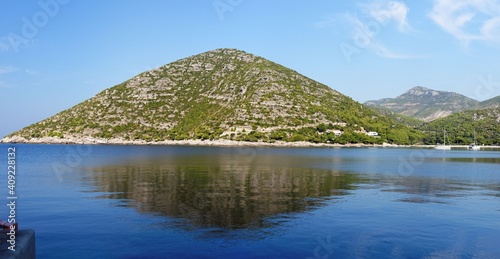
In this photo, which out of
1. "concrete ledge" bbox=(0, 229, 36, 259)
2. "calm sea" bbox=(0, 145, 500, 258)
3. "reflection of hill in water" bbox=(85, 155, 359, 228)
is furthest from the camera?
"reflection of hill in water" bbox=(85, 155, 359, 228)

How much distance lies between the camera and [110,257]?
20.1 m

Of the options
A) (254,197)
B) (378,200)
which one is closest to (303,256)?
(254,197)

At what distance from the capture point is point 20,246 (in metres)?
14.4

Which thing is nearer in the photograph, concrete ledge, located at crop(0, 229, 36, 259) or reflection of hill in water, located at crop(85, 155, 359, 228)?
concrete ledge, located at crop(0, 229, 36, 259)

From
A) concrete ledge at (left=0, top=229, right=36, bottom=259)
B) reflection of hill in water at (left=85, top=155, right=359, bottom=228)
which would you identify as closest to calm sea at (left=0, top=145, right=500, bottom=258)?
reflection of hill in water at (left=85, top=155, right=359, bottom=228)

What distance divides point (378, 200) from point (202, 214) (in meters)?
19.8

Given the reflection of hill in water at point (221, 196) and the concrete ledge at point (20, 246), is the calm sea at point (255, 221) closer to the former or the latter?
the reflection of hill in water at point (221, 196)

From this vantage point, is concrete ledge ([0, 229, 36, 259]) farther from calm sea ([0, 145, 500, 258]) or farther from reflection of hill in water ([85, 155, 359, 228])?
reflection of hill in water ([85, 155, 359, 228])

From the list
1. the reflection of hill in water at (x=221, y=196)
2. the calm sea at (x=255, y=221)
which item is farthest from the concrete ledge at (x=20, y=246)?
the reflection of hill in water at (x=221, y=196)

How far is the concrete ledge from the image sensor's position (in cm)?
1357

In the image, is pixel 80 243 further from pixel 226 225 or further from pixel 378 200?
pixel 378 200

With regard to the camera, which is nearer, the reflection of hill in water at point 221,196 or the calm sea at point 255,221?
the calm sea at point 255,221

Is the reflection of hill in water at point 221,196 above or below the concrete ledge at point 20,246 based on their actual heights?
below

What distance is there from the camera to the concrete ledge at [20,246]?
13.6 m
